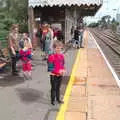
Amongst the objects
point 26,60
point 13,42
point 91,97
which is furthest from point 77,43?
point 91,97

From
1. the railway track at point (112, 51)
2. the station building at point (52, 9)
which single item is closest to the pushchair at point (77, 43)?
the station building at point (52, 9)

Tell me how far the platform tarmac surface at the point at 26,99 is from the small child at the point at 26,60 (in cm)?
23

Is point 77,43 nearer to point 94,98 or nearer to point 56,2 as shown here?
point 56,2

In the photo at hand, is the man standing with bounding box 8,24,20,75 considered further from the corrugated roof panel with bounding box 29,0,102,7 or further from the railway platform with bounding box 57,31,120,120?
the corrugated roof panel with bounding box 29,0,102,7

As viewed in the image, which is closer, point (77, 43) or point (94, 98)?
point (94, 98)

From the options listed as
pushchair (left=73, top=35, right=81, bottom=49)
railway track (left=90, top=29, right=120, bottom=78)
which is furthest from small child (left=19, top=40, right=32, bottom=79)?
pushchair (left=73, top=35, right=81, bottom=49)

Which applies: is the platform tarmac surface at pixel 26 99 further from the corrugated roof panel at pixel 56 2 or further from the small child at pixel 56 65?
the corrugated roof panel at pixel 56 2

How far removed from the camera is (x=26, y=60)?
12.6 m

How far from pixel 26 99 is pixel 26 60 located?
3.34m

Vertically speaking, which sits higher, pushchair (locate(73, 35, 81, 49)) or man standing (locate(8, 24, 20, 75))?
man standing (locate(8, 24, 20, 75))

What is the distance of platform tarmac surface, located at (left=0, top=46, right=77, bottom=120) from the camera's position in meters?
8.02

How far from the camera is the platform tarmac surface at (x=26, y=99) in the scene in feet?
26.3

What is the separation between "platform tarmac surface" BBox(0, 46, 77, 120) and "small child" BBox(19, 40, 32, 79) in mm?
230

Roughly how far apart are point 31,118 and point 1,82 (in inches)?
164
